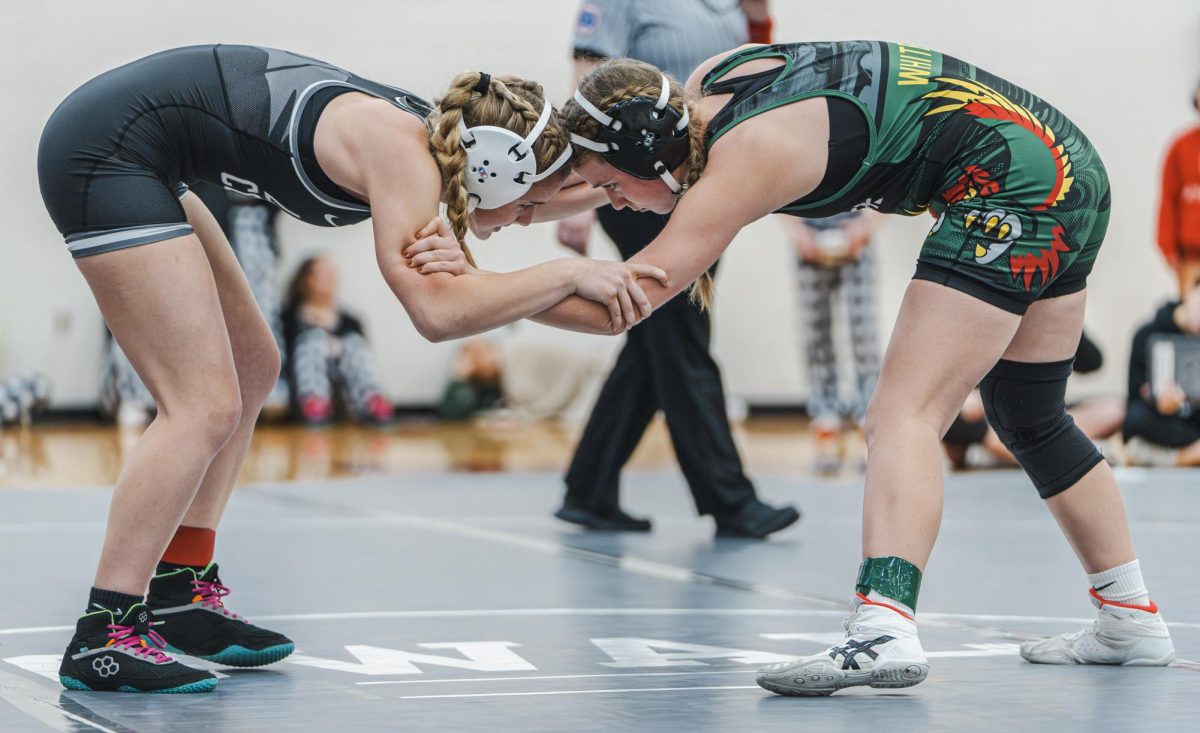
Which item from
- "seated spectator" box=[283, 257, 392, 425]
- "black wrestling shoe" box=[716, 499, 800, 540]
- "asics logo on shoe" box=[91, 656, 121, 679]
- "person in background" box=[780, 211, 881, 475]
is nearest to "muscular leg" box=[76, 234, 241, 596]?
"asics logo on shoe" box=[91, 656, 121, 679]

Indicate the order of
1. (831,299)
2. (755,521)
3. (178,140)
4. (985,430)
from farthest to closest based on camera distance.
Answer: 1. (831,299)
2. (985,430)
3. (755,521)
4. (178,140)

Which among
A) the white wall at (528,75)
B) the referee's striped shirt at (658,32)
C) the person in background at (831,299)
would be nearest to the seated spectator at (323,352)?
the white wall at (528,75)

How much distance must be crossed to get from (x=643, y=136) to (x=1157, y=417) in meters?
5.32

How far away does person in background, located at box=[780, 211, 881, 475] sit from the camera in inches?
363

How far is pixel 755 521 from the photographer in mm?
4984

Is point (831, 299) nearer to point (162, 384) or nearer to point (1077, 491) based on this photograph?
point (1077, 491)

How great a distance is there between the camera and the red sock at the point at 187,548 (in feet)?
10.7

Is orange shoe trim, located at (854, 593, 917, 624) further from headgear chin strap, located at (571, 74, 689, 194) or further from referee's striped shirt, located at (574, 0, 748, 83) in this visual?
referee's striped shirt, located at (574, 0, 748, 83)

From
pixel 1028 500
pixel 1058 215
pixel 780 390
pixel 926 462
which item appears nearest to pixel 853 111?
pixel 1058 215

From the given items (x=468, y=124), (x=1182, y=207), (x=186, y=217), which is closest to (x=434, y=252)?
(x=468, y=124)

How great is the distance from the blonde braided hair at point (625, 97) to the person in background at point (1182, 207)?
Result: 6044mm

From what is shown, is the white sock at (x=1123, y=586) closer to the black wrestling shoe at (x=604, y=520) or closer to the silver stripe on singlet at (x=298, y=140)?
the silver stripe on singlet at (x=298, y=140)

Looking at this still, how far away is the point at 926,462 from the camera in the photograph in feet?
9.48

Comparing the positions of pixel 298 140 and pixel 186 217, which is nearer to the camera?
pixel 298 140
